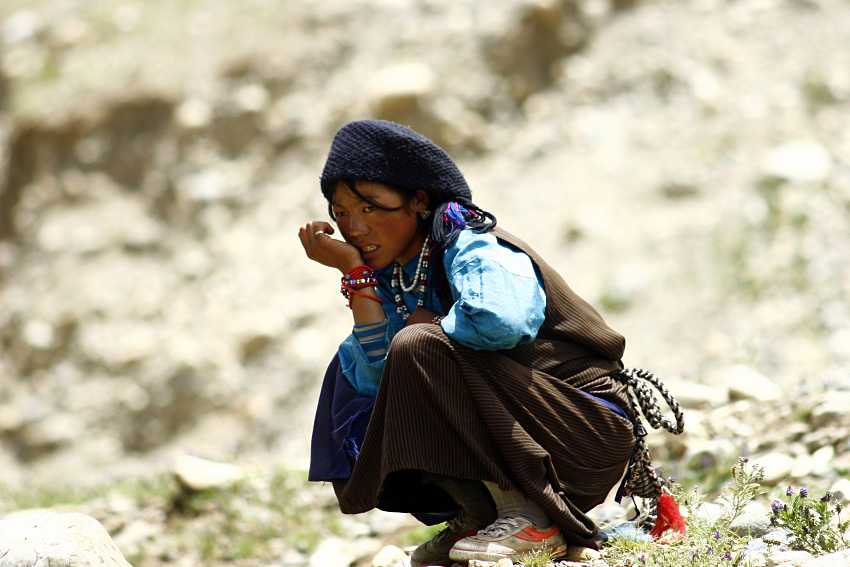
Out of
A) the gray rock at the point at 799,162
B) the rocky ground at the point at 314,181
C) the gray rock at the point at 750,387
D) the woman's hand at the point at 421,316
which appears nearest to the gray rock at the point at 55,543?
the woman's hand at the point at 421,316

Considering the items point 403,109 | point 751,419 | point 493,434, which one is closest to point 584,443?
point 493,434

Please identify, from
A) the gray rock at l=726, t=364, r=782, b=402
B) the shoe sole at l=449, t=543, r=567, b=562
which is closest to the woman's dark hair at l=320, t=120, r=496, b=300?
the shoe sole at l=449, t=543, r=567, b=562

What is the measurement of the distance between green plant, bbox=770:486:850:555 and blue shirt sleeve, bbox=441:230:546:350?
97 cm

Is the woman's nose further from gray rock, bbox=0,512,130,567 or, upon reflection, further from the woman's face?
gray rock, bbox=0,512,130,567

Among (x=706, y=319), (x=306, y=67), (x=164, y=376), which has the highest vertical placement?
(x=306, y=67)

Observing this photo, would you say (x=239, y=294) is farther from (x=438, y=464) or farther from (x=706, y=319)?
(x=438, y=464)

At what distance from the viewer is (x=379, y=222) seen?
2.74 meters

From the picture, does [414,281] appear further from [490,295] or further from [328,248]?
[490,295]

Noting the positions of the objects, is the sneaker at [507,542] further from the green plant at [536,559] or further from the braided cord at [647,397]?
the braided cord at [647,397]

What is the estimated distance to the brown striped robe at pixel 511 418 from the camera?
2.43 m

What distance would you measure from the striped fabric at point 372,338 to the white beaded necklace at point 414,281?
11 cm

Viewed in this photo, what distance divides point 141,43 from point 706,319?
266 inches

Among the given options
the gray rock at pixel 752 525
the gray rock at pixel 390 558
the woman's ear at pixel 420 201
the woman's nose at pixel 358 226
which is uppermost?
Result: the woman's ear at pixel 420 201

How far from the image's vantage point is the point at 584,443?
254cm
